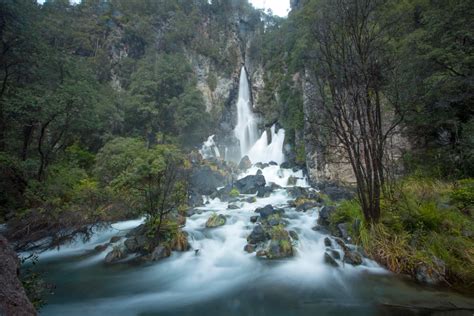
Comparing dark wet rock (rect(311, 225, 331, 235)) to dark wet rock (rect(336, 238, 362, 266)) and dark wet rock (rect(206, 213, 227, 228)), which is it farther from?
dark wet rock (rect(206, 213, 227, 228))

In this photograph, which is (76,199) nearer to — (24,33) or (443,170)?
(24,33)

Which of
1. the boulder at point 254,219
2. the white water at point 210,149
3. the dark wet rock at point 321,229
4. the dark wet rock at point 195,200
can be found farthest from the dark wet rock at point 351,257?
the white water at point 210,149

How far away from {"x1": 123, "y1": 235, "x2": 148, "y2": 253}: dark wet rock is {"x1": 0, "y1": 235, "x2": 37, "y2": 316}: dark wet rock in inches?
211

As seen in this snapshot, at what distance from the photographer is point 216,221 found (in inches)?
397

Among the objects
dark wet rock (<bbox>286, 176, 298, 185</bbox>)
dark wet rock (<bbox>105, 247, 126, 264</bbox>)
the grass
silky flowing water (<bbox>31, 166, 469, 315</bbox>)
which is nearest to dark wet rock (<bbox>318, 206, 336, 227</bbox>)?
silky flowing water (<bbox>31, 166, 469, 315</bbox>)

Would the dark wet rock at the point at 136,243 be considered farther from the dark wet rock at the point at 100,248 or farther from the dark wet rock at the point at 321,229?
the dark wet rock at the point at 321,229

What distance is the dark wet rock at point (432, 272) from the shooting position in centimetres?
473

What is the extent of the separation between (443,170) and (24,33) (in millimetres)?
17842

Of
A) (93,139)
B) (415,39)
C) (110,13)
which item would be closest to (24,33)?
(93,139)

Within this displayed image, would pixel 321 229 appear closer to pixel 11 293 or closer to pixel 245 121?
pixel 11 293

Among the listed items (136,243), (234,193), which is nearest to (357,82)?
(136,243)

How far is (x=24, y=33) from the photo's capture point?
9.41 metres

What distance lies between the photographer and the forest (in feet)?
16.7

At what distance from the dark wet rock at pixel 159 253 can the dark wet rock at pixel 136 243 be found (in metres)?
0.47
